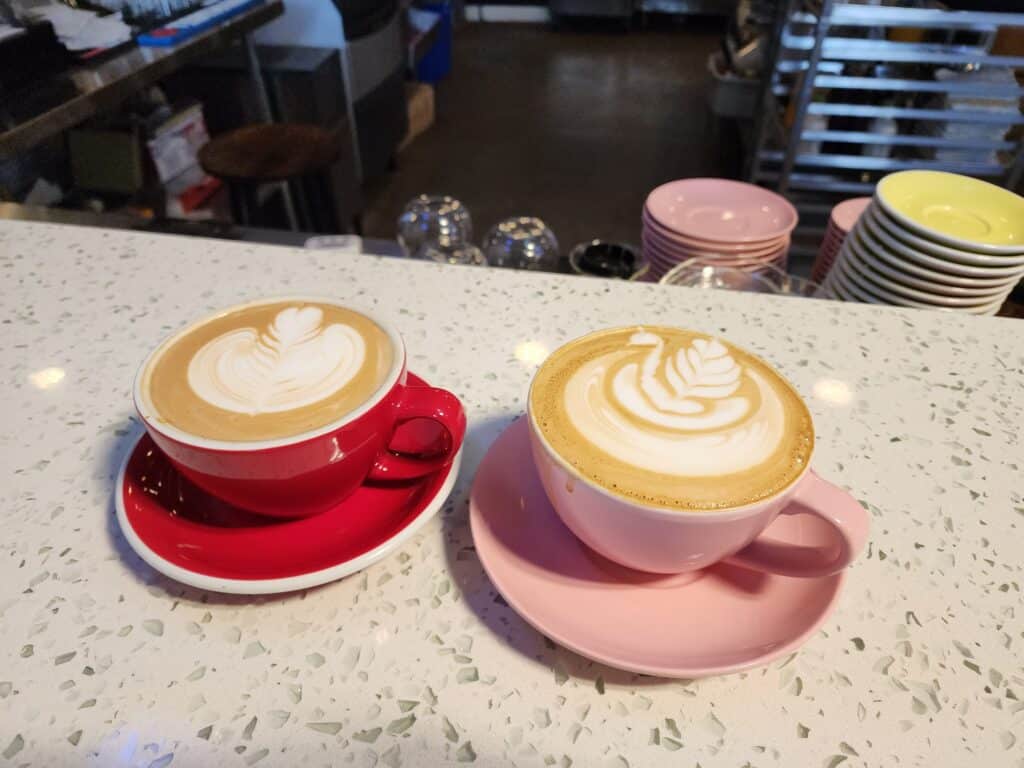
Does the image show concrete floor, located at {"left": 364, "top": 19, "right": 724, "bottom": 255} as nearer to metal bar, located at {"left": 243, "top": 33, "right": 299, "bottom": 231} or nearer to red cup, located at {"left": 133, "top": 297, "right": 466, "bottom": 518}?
metal bar, located at {"left": 243, "top": 33, "right": 299, "bottom": 231}

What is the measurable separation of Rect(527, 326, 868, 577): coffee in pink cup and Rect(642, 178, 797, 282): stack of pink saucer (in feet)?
Answer: 1.85

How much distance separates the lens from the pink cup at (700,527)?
0.34m

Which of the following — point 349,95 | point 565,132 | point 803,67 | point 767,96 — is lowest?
point 565,132

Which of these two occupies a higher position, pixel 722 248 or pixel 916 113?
pixel 722 248

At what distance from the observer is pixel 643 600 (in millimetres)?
393

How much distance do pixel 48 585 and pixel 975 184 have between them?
1021 millimetres

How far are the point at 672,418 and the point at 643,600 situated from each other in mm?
109

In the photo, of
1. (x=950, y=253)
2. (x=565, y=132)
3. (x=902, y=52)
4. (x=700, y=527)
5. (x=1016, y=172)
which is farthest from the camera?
(x=565, y=132)

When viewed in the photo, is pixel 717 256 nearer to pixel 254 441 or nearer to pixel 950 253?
pixel 950 253

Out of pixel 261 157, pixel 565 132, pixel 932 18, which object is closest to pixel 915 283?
pixel 932 18

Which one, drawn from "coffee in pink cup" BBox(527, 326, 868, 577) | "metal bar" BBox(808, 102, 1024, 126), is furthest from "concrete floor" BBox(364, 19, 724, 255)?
"coffee in pink cup" BBox(527, 326, 868, 577)

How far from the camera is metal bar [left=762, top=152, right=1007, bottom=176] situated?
198cm

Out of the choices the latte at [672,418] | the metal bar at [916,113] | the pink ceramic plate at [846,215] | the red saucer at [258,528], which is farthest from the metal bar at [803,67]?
the red saucer at [258,528]

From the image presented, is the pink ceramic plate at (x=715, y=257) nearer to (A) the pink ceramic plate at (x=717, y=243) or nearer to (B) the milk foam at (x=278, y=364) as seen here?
(A) the pink ceramic plate at (x=717, y=243)
